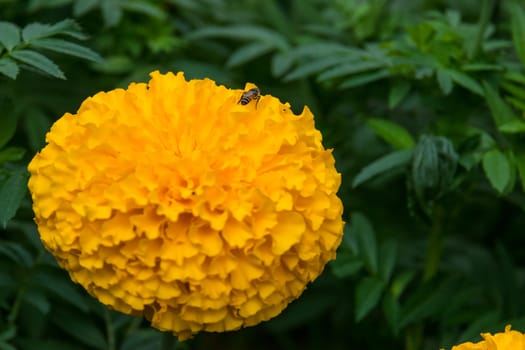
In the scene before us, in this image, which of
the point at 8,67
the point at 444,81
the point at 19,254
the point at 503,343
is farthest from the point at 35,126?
the point at 503,343

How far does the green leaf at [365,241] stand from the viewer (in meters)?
2.23

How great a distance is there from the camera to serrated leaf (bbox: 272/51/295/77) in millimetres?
2447

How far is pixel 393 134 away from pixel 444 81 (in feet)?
0.64

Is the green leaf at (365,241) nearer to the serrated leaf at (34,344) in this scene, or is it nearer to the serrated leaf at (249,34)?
the serrated leaf at (249,34)

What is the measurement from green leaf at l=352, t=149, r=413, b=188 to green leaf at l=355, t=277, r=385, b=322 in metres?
0.27

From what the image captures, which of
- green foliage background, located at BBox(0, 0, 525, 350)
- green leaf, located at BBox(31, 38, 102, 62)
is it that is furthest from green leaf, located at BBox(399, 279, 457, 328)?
green leaf, located at BBox(31, 38, 102, 62)

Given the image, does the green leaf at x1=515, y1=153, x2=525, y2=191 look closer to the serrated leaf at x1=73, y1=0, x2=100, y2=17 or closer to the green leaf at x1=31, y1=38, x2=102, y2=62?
the green leaf at x1=31, y1=38, x2=102, y2=62

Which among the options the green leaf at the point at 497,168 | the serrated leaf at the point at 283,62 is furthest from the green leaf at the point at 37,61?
the green leaf at the point at 497,168

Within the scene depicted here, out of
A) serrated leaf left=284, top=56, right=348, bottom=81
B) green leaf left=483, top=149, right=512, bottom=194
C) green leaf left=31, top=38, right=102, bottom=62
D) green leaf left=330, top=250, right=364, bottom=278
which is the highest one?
serrated leaf left=284, top=56, right=348, bottom=81

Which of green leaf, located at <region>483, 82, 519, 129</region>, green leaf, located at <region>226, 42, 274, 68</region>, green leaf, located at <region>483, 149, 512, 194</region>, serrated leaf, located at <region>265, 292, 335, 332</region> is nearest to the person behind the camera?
green leaf, located at <region>483, 149, 512, 194</region>

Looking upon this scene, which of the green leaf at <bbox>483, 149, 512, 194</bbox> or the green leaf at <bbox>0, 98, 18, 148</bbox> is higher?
the green leaf at <bbox>0, 98, 18, 148</bbox>

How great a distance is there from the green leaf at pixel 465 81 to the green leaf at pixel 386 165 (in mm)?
192

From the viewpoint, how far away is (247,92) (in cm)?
168

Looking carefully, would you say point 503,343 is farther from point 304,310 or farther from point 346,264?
point 304,310
